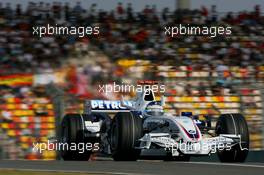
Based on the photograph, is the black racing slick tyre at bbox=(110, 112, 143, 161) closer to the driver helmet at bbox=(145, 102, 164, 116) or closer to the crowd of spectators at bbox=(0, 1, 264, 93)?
the driver helmet at bbox=(145, 102, 164, 116)

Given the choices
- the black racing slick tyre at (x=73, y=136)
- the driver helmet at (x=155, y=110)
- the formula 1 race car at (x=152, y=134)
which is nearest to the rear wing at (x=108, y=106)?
the formula 1 race car at (x=152, y=134)

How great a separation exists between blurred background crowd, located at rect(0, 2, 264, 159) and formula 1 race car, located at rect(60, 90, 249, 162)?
160 centimetres

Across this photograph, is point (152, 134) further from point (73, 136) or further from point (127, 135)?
point (73, 136)

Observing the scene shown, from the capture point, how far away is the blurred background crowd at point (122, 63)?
15.3 meters

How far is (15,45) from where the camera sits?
1939 cm

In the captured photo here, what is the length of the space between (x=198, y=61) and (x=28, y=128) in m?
6.60

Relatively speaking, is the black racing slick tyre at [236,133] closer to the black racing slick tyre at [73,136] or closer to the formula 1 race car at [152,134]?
the formula 1 race car at [152,134]

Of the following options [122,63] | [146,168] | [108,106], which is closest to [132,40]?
[122,63]

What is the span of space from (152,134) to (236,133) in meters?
1.45

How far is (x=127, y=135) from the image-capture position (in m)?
11.8

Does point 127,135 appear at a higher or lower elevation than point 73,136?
higher

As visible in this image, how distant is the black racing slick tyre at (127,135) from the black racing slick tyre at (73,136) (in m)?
1.78

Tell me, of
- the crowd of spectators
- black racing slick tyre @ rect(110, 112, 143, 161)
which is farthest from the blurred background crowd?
black racing slick tyre @ rect(110, 112, 143, 161)

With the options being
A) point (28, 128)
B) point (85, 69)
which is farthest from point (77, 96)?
point (85, 69)
